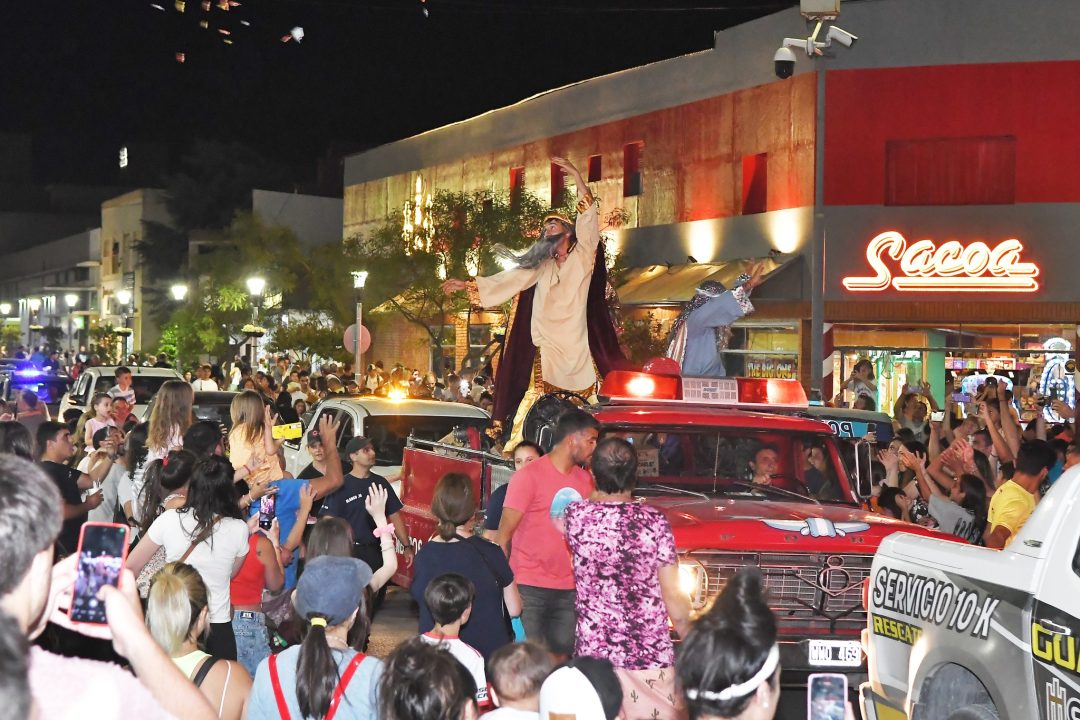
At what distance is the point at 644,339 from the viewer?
105 feet

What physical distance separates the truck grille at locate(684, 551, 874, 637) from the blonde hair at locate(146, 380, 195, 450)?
4.66m

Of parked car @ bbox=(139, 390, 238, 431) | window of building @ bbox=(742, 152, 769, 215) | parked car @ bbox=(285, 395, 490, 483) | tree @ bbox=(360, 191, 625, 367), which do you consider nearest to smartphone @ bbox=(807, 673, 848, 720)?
parked car @ bbox=(285, 395, 490, 483)

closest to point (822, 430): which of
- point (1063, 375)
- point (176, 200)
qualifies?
point (1063, 375)

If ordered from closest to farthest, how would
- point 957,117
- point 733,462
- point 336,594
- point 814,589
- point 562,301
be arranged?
1. point 336,594
2. point 814,589
3. point 733,462
4. point 562,301
5. point 957,117

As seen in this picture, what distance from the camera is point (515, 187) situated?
39938mm

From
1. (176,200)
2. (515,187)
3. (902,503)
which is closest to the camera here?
(902,503)

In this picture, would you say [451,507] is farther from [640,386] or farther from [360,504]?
[640,386]

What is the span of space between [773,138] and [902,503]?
1882 cm

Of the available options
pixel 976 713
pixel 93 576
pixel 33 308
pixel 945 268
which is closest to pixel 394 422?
pixel 976 713

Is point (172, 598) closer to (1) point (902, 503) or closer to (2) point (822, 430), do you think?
(2) point (822, 430)

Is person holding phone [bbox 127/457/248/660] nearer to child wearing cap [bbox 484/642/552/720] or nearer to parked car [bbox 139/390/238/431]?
child wearing cap [bbox 484/642/552/720]

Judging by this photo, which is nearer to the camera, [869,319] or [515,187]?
[869,319]

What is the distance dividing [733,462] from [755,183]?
70.4ft

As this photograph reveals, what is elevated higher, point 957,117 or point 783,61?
point 957,117
